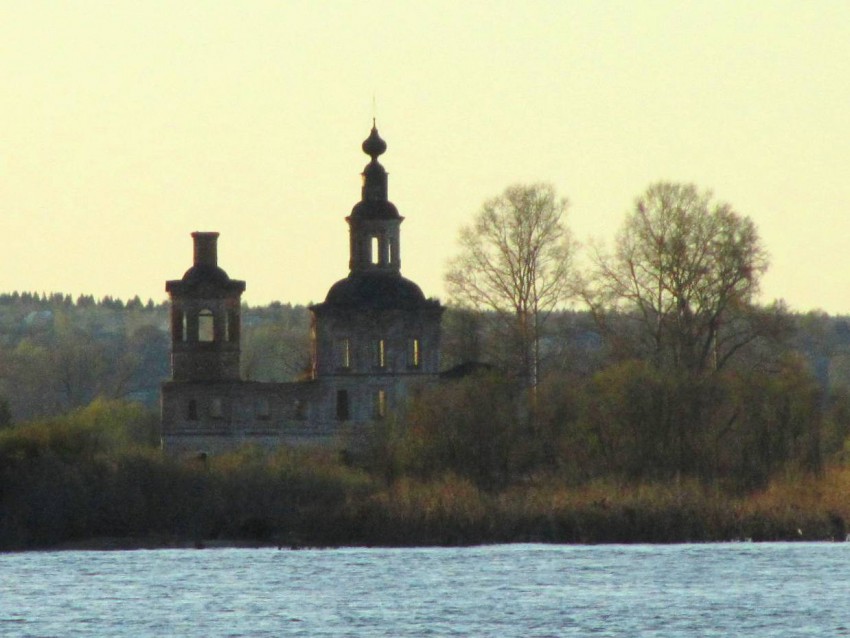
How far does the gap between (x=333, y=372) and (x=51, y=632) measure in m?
34.6

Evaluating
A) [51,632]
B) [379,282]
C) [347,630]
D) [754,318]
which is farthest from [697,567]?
[379,282]

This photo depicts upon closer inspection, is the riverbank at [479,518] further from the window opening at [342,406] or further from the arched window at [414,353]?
the window opening at [342,406]

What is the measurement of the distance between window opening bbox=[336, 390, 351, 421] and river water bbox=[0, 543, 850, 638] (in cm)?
2212

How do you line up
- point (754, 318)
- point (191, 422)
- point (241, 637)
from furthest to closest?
point (191, 422), point (754, 318), point (241, 637)

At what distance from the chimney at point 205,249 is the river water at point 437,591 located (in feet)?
77.4

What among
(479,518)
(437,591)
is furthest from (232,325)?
(437,591)

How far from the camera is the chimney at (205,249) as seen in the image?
2864 inches

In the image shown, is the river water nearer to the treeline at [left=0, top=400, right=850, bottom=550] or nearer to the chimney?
the treeline at [left=0, top=400, right=850, bottom=550]

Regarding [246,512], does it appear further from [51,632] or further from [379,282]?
[379,282]

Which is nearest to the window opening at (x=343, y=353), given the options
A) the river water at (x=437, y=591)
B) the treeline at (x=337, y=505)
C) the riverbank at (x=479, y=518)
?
the treeline at (x=337, y=505)

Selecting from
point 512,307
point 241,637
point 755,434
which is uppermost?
point 512,307

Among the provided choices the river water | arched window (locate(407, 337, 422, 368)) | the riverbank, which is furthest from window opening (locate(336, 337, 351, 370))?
the river water

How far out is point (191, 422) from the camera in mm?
71625

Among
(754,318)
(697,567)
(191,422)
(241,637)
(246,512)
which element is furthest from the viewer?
(191,422)
